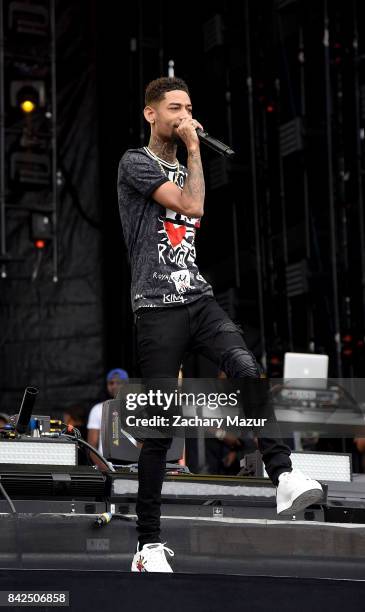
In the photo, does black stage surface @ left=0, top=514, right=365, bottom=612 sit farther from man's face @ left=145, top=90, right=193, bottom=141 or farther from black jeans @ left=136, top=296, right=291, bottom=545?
man's face @ left=145, top=90, right=193, bottom=141

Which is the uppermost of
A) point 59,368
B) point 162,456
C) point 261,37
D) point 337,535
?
point 261,37

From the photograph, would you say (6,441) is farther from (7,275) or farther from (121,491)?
(7,275)

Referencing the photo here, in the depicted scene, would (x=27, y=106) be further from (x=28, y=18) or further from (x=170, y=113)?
(x=170, y=113)

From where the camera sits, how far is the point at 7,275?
10.6 m

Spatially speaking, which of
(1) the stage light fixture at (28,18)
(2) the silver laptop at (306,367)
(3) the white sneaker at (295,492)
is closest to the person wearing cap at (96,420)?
(2) the silver laptop at (306,367)

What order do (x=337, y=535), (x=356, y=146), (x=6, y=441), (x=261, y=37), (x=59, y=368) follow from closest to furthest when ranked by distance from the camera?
(x=337, y=535) → (x=6, y=441) → (x=356, y=146) → (x=261, y=37) → (x=59, y=368)

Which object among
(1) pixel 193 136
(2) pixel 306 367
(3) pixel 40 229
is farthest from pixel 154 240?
(3) pixel 40 229

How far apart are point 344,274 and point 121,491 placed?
5.04m

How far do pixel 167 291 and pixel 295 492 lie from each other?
75cm

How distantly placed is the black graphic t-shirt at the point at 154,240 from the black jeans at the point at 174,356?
51 mm

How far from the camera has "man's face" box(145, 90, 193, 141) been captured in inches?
136

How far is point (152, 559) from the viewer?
3215mm

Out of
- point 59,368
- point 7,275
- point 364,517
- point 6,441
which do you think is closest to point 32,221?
point 7,275

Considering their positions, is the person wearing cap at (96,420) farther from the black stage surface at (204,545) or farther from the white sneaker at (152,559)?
the white sneaker at (152,559)
